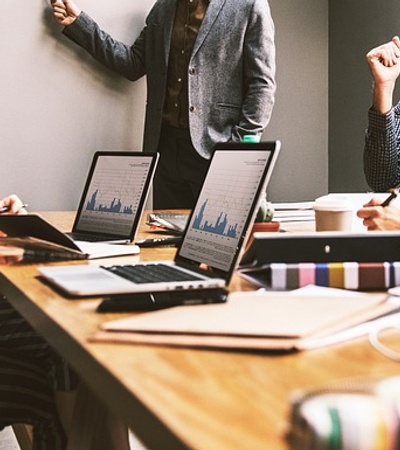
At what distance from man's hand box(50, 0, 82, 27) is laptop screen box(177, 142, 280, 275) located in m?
2.05

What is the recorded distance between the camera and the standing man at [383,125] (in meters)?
2.24

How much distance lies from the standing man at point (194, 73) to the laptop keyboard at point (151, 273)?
1.88 m

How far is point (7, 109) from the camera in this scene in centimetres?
298

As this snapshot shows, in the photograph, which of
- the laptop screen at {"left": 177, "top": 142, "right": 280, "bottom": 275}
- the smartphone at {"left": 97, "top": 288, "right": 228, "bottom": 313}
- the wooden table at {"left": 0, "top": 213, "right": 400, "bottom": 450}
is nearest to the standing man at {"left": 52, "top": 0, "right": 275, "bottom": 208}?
the laptop screen at {"left": 177, "top": 142, "right": 280, "bottom": 275}

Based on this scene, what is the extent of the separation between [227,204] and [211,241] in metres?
0.06

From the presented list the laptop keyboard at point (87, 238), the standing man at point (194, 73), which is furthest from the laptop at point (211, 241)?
the standing man at point (194, 73)

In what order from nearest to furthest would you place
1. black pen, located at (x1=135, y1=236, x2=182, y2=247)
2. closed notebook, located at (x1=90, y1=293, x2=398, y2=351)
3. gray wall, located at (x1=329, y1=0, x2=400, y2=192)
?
closed notebook, located at (x1=90, y1=293, x2=398, y2=351), black pen, located at (x1=135, y1=236, x2=182, y2=247), gray wall, located at (x1=329, y1=0, x2=400, y2=192)

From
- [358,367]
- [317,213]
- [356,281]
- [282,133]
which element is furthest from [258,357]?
[282,133]

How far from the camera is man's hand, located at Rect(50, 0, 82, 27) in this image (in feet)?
9.84

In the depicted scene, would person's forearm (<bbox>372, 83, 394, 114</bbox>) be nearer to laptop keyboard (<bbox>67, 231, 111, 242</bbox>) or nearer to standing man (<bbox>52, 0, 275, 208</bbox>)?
standing man (<bbox>52, 0, 275, 208</bbox>)

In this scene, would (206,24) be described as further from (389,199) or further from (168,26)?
(389,199)

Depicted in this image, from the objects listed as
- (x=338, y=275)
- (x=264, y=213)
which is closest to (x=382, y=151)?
(x=264, y=213)

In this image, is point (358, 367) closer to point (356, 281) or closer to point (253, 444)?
point (253, 444)

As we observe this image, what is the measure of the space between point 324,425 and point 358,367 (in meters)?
0.25
